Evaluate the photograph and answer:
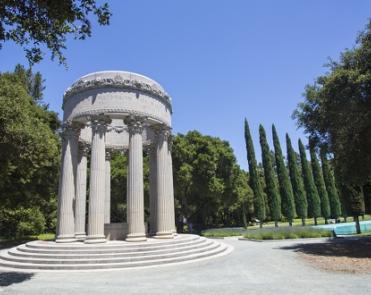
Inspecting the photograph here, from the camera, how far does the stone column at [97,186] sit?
20.0 metres

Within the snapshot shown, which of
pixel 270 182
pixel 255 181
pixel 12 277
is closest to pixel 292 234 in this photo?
pixel 12 277

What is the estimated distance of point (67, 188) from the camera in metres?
22.7

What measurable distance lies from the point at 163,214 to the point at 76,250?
24.1ft

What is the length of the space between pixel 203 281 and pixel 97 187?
11411mm

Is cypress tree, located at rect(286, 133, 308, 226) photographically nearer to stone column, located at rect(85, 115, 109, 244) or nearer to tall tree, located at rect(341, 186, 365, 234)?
tall tree, located at rect(341, 186, 365, 234)

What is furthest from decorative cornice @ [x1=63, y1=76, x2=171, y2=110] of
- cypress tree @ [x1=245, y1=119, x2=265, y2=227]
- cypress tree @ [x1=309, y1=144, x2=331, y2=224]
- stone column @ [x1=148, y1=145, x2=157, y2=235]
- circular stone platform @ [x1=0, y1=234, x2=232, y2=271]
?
cypress tree @ [x1=309, y1=144, x2=331, y2=224]

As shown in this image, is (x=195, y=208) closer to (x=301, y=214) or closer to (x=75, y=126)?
(x=301, y=214)

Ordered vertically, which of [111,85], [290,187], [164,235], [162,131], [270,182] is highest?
[111,85]

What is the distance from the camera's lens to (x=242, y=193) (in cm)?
4891

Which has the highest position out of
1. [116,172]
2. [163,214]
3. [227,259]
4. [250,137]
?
[250,137]

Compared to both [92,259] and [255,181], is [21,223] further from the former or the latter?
[255,181]

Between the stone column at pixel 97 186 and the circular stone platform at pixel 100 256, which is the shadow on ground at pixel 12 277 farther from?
the stone column at pixel 97 186

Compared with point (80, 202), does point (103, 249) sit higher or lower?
lower

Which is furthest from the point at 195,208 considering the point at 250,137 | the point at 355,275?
the point at 355,275
